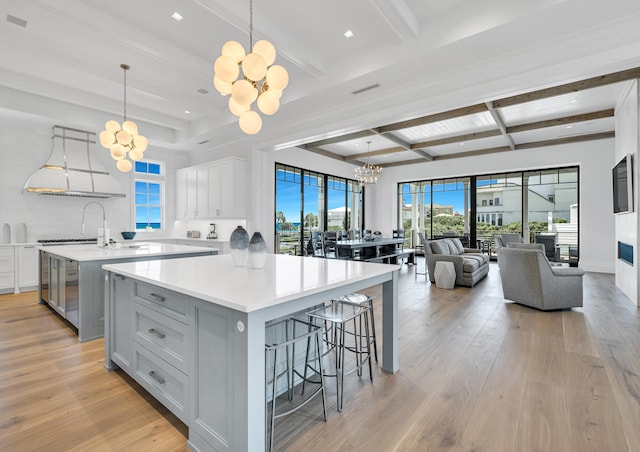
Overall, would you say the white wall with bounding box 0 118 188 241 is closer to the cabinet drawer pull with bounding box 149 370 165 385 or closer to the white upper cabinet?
the white upper cabinet

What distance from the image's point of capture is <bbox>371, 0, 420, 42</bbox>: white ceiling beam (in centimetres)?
282

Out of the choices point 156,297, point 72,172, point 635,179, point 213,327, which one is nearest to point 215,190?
point 72,172

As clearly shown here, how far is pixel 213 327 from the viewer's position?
1521mm

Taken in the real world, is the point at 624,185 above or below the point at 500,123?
below

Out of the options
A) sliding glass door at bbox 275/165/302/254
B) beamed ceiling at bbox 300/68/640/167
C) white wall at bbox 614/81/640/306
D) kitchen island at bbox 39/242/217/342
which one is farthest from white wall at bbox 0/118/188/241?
white wall at bbox 614/81/640/306

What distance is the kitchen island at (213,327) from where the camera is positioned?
1385 mm

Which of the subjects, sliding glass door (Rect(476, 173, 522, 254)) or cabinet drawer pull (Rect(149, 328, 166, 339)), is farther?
sliding glass door (Rect(476, 173, 522, 254))

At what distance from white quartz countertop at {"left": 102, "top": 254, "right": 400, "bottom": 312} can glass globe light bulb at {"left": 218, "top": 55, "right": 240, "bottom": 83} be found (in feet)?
4.32

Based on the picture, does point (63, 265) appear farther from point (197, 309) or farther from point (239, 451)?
point (239, 451)

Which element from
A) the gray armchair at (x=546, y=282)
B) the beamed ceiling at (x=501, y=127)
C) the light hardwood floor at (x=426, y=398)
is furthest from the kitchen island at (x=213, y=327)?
the beamed ceiling at (x=501, y=127)

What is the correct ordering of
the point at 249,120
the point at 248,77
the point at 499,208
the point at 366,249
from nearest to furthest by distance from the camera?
1. the point at 248,77
2. the point at 249,120
3. the point at 366,249
4. the point at 499,208

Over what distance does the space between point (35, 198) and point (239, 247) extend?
18.3ft

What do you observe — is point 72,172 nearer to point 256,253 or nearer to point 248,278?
point 256,253

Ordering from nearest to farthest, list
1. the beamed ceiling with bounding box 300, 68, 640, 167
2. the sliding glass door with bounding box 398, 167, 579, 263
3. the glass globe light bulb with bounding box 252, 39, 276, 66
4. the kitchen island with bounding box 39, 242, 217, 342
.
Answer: the glass globe light bulb with bounding box 252, 39, 276, 66
the kitchen island with bounding box 39, 242, 217, 342
the beamed ceiling with bounding box 300, 68, 640, 167
the sliding glass door with bounding box 398, 167, 579, 263
